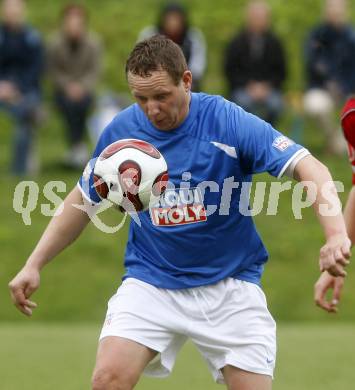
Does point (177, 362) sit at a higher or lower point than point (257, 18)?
lower

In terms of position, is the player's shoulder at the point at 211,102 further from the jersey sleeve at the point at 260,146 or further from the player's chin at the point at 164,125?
the player's chin at the point at 164,125

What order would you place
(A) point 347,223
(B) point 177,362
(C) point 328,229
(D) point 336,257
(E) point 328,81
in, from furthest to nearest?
(E) point 328,81 → (B) point 177,362 → (A) point 347,223 → (C) point 328,229 → (D) point 336,257

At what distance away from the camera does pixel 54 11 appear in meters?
17.9

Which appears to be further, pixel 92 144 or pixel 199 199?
pixel 92 144

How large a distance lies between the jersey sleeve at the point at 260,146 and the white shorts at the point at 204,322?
643mm

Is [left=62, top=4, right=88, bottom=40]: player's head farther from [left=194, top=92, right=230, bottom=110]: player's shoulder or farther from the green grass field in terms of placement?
[left=194, top=92, right=230, bottom=110]: player's shoulder

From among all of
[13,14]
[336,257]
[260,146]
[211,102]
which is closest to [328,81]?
[13,14]

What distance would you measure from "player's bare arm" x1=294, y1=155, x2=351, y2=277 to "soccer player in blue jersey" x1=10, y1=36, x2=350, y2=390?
0.62 feet

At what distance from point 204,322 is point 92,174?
89 cm

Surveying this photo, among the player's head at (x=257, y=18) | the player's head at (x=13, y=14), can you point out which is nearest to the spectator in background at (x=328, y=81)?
the player's head at (x=257, y=18)

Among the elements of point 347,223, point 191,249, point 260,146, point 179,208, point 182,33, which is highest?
point 182,33

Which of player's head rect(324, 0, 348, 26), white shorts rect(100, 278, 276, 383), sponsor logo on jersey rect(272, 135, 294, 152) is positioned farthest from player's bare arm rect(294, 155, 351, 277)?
player's head rect(324, 0, 348, 26)

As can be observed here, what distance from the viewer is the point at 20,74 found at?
42.4 feet

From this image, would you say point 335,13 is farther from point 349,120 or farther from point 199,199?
point 199,199
